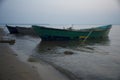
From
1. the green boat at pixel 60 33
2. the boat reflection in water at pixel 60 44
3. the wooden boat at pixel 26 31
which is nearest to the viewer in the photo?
the boat reflection in water at pixel 60 44

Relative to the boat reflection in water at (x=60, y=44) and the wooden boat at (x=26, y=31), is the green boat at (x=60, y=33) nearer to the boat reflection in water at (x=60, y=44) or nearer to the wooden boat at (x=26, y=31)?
the boat reflection in water at (x=60, y=44)

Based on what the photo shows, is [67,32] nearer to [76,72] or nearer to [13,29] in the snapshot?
[76,72]

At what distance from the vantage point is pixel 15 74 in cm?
421

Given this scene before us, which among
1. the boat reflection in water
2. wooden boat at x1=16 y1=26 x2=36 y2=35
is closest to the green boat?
the boat reflection in water

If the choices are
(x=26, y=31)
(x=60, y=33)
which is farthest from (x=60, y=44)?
(x=26, y=31)

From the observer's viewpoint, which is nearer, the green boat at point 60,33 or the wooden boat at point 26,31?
the green boat at point 60,33

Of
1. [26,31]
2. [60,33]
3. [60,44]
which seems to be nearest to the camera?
[60,44]

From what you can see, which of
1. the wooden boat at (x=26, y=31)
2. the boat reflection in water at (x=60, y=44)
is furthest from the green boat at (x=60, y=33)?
the wooden boat at (x=26, y=31)

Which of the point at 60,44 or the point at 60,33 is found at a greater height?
the point at 60,33

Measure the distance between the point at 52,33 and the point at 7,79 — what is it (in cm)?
1225

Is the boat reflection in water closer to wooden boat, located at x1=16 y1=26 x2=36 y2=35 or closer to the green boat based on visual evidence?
the green boat

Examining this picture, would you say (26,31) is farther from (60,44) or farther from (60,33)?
(60,44)

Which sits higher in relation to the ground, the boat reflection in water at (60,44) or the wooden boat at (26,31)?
the boat reflection in water at (60,44)

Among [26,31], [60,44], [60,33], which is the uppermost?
[60,33]
